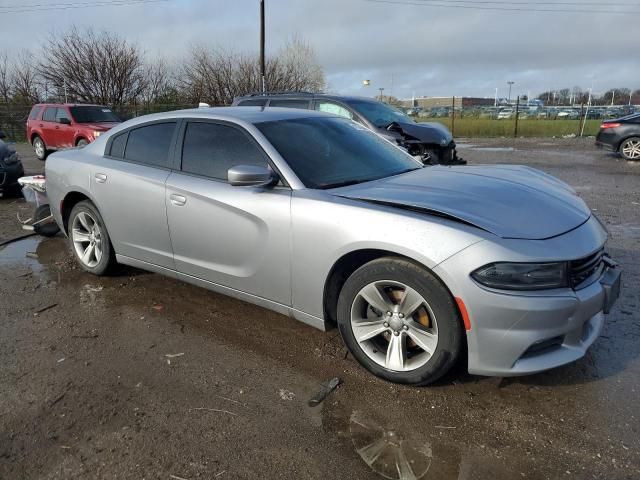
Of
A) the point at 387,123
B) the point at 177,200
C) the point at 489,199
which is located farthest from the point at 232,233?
the point at 387,123

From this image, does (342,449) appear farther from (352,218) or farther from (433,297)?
(352,218)

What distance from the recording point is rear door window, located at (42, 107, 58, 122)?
15.8 meters

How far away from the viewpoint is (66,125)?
1526 cm

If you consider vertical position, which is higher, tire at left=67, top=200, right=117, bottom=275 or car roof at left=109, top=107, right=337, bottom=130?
car roof at left=109, top=107, right=337, bottom=130

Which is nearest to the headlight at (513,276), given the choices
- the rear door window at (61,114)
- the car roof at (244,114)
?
the car roof at (244,114)

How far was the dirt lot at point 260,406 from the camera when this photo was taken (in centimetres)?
234

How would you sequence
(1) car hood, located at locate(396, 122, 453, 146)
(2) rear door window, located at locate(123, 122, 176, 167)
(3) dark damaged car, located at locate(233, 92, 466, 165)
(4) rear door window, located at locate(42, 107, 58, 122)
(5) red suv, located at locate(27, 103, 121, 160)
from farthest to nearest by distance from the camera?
1. (4) rear door window, located at locate(42, 107, 58, 122)
2. (5) red suv, located at locate(27, 103, 121, 160)
3. (1) car hood, located at locate(396, 122, 453, 146)
4. (3) dark damaged car, located at locate(233, 92, 466, 165)
5. (2) rear door window, located at locate(123, 122, 176, 167)

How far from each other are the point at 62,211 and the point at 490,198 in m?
4.15

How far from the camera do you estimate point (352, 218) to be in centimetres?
293

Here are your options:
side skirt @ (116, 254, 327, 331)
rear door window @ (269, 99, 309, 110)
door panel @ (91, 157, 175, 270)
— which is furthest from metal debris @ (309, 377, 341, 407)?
rear door window @ (269, 99, 309, 110)

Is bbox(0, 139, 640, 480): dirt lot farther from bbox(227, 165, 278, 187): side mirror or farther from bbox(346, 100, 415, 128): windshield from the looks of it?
bbox(346, 100, 415, 128): windshield

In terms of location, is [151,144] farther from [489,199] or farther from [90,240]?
[489,199]

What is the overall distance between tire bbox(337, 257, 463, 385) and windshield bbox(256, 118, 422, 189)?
2.57 feet

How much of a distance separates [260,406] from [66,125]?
49.9 ft
